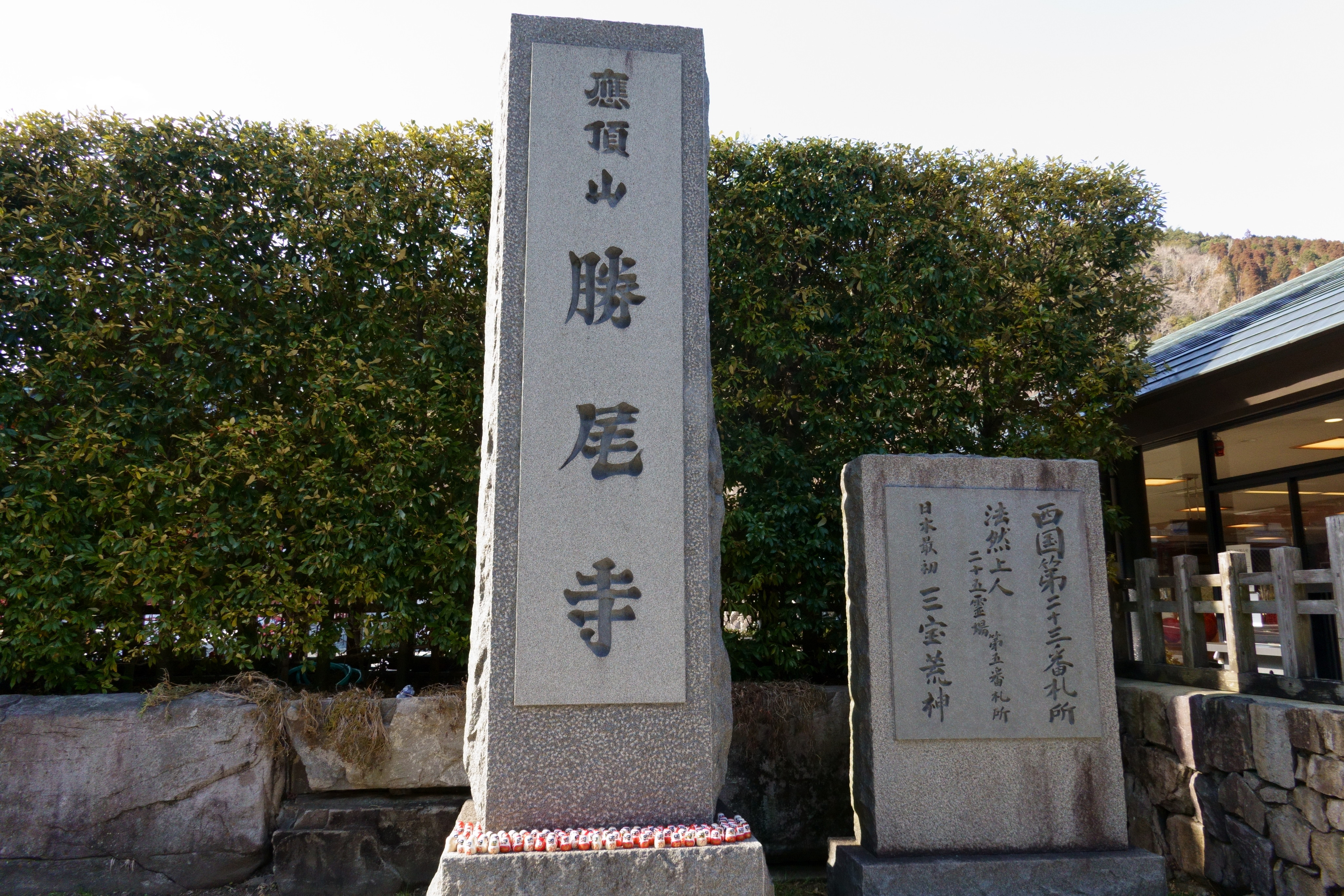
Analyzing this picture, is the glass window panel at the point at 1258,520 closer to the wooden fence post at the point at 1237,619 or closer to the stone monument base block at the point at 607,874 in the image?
the wooden fence post at the point at 1237,619

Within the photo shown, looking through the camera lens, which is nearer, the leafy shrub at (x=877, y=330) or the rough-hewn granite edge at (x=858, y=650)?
the rough-hewn granite edge at (x=858, y=650)

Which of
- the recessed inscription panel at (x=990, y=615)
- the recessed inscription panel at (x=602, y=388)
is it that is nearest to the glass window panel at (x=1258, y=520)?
the recessed inscription panel at (x=990, y=615)

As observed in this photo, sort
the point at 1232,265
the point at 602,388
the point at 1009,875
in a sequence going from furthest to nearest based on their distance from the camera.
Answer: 1. the point at 1232,265
2. the point at 1009,875
3. the point at 602,388

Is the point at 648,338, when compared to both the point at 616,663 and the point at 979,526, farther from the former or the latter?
the point at 979,526

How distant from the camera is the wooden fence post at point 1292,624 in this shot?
409cm

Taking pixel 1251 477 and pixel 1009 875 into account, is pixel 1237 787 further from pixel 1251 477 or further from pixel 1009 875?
pixel 1251 477

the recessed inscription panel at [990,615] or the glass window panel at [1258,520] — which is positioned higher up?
the glass window panel at [1258,520]

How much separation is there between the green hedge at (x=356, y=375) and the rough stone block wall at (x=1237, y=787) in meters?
1.75

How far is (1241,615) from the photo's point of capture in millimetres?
4422

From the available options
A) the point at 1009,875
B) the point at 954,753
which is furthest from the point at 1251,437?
the point at 1009,875

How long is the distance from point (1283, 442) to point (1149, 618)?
1764 millimetres

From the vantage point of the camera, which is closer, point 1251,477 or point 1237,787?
point 1237,787

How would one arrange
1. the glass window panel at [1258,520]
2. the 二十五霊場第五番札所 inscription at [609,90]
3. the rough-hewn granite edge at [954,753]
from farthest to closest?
the glass window panel at [1258,520]
the rough-hewn granite edge at [954,753]
the 二十五霊場第五番札所 inscription at [609,90]

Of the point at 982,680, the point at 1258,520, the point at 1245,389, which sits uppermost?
the point at 1245,389
